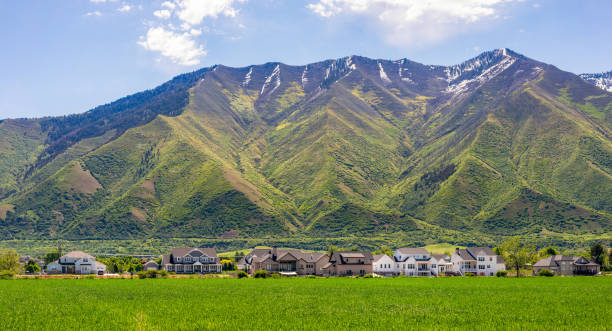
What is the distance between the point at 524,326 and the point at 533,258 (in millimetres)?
136861

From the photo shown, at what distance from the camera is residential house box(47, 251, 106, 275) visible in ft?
497

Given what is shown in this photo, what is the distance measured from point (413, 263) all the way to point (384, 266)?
8701 millimetres

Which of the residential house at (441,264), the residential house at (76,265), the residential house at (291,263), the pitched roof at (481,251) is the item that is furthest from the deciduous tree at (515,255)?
the residential house at (76,265)

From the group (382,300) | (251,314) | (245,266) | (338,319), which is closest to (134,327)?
(251,314)

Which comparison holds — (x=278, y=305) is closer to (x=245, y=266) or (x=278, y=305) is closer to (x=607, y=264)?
(x=245, y=266)

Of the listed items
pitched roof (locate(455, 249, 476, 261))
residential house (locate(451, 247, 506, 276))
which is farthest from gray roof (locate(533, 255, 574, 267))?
pitched roof (locate(455, 249, 476, 261))

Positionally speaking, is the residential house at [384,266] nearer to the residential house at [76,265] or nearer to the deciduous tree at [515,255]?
the deciduous tree at [515,255]

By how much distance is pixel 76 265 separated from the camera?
152 meters

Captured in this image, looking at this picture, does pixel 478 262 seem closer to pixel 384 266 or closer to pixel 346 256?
pixel 384 266

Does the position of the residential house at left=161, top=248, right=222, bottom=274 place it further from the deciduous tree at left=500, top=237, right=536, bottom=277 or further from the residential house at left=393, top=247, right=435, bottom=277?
the deciduous tree at left=500, top=237, right=536, bottom=277

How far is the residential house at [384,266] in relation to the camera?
150 metres

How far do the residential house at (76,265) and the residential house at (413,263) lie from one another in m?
88.2

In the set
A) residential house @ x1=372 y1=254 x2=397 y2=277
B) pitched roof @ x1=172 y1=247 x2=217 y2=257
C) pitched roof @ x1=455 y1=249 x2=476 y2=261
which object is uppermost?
pitched roof @ x1=172 y1=247 x2=217 y2=257

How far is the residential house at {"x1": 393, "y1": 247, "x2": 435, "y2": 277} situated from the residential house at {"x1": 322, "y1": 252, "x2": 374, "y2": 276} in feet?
41.8
